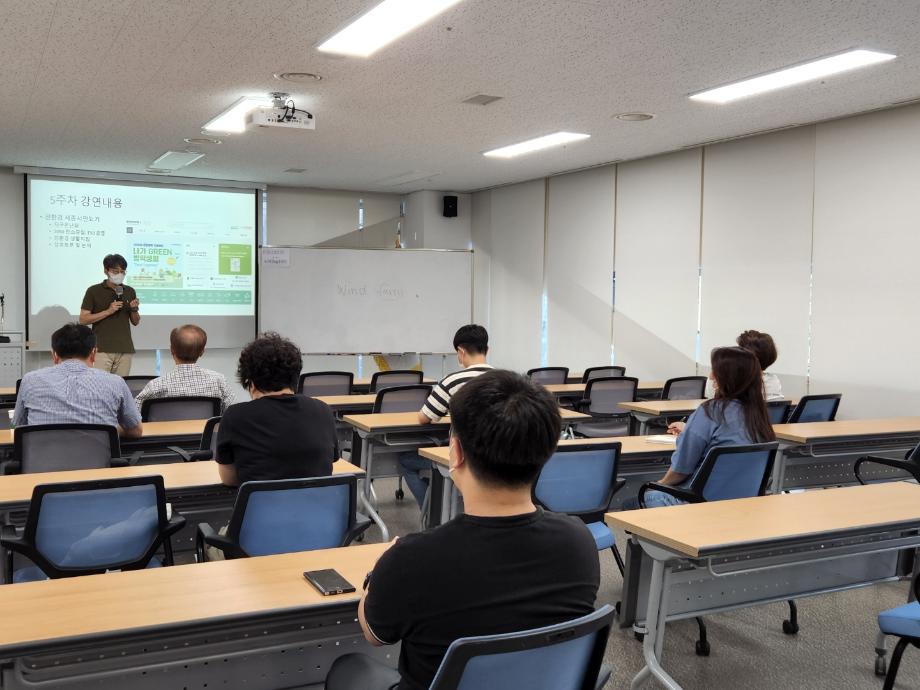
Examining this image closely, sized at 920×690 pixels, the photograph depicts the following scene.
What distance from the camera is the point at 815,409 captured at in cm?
543

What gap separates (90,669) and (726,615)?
114 inches

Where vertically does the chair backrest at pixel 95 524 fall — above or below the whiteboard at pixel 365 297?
below

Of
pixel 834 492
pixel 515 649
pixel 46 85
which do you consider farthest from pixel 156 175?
pixel 515 649

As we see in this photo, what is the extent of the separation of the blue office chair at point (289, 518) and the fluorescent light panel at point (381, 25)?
101 inches

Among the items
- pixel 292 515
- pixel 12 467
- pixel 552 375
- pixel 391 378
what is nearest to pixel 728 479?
pixel 292 515

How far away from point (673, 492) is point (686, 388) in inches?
132

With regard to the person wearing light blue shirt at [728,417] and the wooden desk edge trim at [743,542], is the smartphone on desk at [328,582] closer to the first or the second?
the wooden desk edge trim at [743,542]

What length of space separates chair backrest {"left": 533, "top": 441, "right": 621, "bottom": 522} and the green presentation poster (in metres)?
7.90

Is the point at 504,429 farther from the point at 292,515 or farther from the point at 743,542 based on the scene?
the point at 292,515

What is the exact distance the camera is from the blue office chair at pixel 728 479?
3.36 metres

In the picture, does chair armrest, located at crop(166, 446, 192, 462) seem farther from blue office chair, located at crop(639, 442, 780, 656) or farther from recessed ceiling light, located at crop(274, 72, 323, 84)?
recessed ceiling light, located at crop(274, 72, 323, 84)

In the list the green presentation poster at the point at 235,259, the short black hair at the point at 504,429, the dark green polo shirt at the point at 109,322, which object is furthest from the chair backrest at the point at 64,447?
the green presentation poster at the point at 235,259

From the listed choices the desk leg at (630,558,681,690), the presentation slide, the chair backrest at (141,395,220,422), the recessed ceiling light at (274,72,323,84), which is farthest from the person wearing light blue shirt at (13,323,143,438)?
the presentation slide

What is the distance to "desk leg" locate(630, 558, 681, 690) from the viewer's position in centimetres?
262
